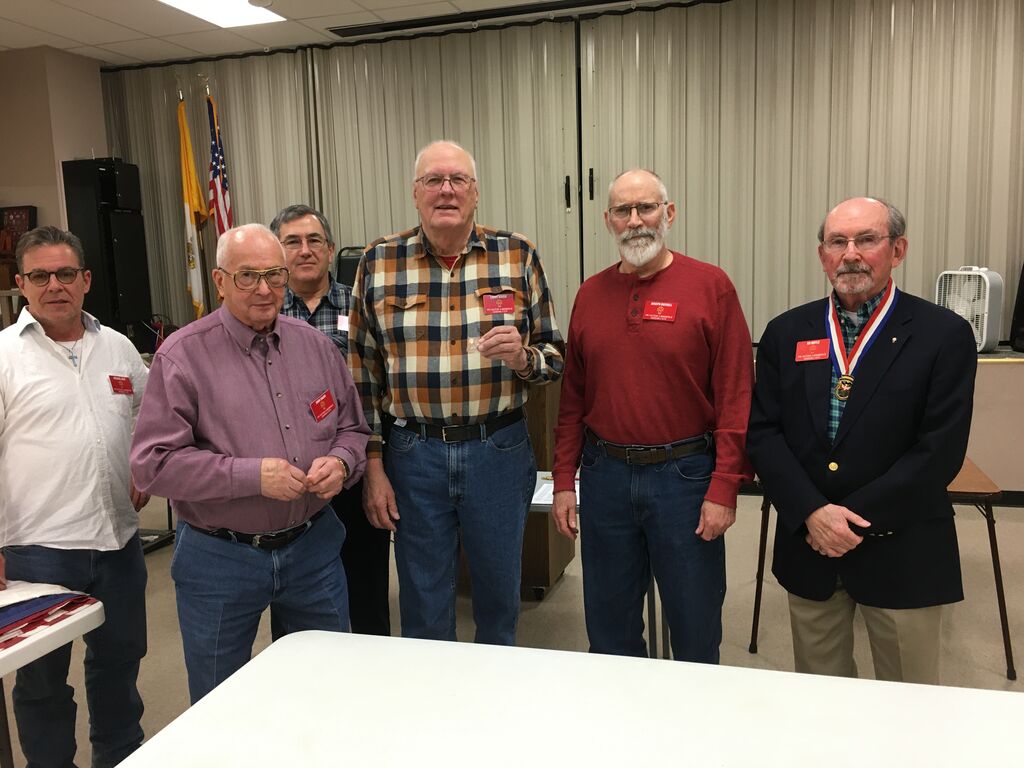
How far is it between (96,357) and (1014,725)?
7.17ft

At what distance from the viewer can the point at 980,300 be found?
4.42 metres

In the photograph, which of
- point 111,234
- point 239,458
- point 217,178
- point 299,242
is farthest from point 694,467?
point 111,234

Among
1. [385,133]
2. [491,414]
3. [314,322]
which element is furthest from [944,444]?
[385,133]

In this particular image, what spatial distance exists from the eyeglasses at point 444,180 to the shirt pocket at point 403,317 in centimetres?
29

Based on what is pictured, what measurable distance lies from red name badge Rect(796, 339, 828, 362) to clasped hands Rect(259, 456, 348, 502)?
1.13 m

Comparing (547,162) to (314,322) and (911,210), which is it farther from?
(314,322)

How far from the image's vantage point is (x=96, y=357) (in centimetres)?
205

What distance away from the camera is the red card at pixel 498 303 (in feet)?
6.55

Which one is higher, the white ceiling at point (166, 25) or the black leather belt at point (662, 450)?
the white ceiling at point (166, 25)

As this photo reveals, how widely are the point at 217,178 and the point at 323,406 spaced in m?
4.89

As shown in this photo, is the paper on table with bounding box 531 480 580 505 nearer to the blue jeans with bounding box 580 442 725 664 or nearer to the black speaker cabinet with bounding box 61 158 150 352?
the blue jeans with bounding box 580 442 725 664

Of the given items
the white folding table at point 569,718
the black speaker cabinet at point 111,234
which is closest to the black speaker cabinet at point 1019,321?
the white folding table at point 569,718

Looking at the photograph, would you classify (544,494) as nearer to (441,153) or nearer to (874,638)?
(874,638)

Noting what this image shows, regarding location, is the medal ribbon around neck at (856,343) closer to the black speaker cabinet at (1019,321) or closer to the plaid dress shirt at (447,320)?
the plaid dress shirt at (447,320)
